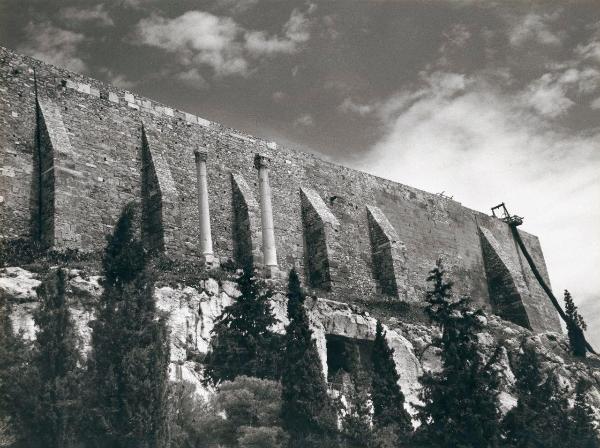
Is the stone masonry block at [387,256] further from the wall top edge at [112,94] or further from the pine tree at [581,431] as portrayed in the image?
the pine tree at [581,431]

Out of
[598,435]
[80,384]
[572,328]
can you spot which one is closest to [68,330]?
[80,384]

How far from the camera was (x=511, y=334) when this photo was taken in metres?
33.3

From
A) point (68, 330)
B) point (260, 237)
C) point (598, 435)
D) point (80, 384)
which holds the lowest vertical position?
point (598, 435)

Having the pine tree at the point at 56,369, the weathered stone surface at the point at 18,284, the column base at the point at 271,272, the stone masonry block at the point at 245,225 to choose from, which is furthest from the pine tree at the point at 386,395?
the weathered stone surface at the point at 18,284

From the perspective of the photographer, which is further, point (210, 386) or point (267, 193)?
point (267, 193)

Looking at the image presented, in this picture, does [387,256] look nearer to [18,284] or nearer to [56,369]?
[18,284]

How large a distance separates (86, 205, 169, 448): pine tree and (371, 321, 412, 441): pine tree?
6.36m

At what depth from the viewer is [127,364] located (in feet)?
52.5

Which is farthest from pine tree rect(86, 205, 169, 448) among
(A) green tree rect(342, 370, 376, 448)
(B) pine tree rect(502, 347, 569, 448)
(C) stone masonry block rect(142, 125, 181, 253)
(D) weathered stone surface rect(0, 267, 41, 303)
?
(B) pine tree rect(502, 347, 569, 448)

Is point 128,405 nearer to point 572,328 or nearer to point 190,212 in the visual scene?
point 190,212

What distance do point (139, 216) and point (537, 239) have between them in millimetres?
32243

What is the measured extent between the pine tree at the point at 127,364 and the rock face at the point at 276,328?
47.4 inches

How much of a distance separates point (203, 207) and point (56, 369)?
14091 millimetres

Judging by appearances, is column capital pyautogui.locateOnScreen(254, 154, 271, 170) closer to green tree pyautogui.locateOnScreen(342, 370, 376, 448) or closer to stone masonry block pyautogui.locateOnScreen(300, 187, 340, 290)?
stone masonry block pyautogui.locateOnScreen(300, 187, 340, 290)
